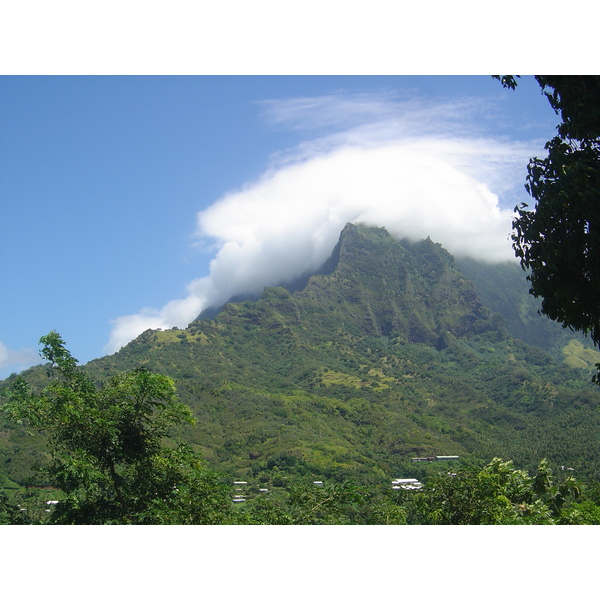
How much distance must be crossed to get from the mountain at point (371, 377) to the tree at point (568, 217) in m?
20.7

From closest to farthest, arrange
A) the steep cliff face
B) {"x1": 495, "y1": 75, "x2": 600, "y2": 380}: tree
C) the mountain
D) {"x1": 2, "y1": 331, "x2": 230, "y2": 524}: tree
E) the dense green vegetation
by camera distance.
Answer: {"x1": 495, "y1": 75, "x2": 600, "y2": 380}: tree → {"x1": 2, "y1": 331, "x2": 230, "y2": 524}: tree → the dense green vegetation → the mountain → the steep cliff face

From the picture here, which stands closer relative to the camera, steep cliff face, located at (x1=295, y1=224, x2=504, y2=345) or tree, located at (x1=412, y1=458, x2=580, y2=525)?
tree, located at (x1=412, y1=458, x2=580, y2=525)

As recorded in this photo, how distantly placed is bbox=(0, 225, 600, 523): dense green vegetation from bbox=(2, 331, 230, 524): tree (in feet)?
0.31

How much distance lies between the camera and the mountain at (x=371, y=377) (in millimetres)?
36625

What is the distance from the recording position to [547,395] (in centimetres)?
5069

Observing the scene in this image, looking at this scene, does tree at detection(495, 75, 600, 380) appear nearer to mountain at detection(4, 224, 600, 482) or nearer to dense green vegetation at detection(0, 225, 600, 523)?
dense green vegetation at detection(0, 225, 600, 523)

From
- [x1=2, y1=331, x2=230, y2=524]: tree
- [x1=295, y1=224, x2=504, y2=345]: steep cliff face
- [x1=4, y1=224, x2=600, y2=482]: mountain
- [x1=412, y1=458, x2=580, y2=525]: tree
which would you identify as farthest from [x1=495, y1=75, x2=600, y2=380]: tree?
[x1=295, y1=224, x2=504, y2=345]: steep cliff face

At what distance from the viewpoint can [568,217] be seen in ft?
13.2

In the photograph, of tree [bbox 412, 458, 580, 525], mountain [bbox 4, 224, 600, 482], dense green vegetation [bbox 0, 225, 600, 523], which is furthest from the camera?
mountain [bbox 4, 224, 600, 482]

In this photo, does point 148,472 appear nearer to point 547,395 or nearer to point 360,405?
point 360,405

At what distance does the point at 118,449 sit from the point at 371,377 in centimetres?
5445

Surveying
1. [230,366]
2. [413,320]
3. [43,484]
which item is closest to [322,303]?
[413,320]

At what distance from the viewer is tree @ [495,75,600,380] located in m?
3.90

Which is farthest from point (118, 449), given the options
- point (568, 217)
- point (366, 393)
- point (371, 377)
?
point (371, 377)
